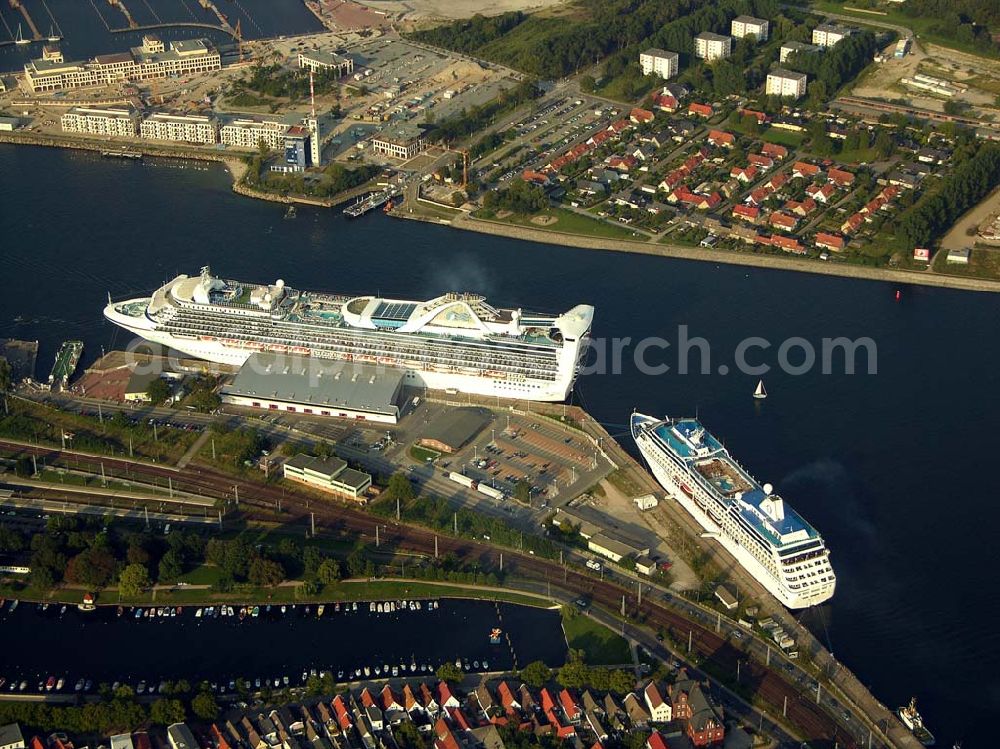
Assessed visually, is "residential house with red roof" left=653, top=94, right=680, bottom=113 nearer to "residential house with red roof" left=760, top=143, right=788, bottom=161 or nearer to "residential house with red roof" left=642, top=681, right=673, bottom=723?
"residential house with red roof" left=760, top=143, right=788, bottom=161

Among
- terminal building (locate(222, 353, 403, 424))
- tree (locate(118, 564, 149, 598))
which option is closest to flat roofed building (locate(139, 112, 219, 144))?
terminal building (locate(222, 353, 403, 424))

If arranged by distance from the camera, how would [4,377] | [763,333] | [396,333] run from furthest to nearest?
[763,333]
[396,333]
[4,377]

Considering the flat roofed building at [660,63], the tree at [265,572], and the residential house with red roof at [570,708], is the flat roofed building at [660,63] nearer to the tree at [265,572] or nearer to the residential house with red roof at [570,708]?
the tree at [265,572]

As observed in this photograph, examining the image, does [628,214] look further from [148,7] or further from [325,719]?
[148,7]

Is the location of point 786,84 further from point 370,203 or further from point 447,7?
point 447,7

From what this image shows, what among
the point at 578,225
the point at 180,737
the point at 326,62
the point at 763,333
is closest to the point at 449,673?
the point at 180,737

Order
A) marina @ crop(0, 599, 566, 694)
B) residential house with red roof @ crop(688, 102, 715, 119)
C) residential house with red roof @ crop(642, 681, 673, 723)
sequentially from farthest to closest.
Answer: residential house with red roof @ crop(688, 102, 715, 119), marina @ crop(0, 599, 566, 694), residential house with red roof @ crop(642, 681, 673, 723)

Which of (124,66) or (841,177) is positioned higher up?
(841,177)

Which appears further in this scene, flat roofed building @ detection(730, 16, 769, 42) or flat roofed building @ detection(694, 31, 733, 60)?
flat roofed building @ detection(730, 16, 769, 42)
